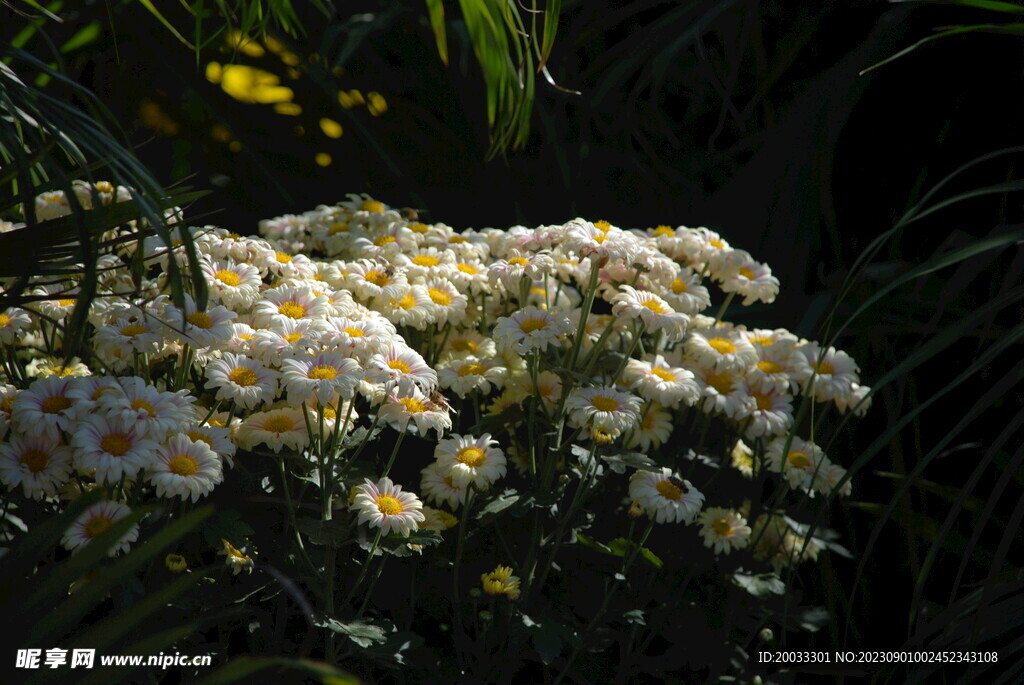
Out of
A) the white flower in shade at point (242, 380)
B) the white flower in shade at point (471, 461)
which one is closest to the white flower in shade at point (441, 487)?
the white flower in shade at point (471, 461)

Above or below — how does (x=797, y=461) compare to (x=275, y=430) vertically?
below

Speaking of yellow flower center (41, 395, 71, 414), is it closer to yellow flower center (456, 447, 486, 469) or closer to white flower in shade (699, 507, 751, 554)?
yellow flower center (456, 447, 486, 469)

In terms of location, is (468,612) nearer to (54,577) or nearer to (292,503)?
(292,503)

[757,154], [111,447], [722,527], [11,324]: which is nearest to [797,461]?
[722,527]

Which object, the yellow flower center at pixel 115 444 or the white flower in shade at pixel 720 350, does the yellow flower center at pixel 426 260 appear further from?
the yellow flower center at pixel 115 444

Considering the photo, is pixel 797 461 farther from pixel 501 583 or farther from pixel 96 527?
pixel 96 527

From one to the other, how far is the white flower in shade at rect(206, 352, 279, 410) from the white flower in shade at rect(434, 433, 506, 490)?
23 cm

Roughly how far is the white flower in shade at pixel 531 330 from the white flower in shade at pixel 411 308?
0.11m

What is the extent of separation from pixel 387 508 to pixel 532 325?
30 centimetres

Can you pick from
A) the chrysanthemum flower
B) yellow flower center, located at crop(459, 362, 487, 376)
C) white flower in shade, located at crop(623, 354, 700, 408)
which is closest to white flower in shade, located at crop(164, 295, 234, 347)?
yellow flower center, located at crop(459, 362, 487, 376)

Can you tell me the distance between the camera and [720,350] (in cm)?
130

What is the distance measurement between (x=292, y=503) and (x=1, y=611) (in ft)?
1.50

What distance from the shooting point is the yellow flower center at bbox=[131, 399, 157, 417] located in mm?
926

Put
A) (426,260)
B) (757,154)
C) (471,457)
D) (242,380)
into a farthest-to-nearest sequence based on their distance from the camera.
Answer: (757,154) < (426,260) < (471,457) < (242,380)
